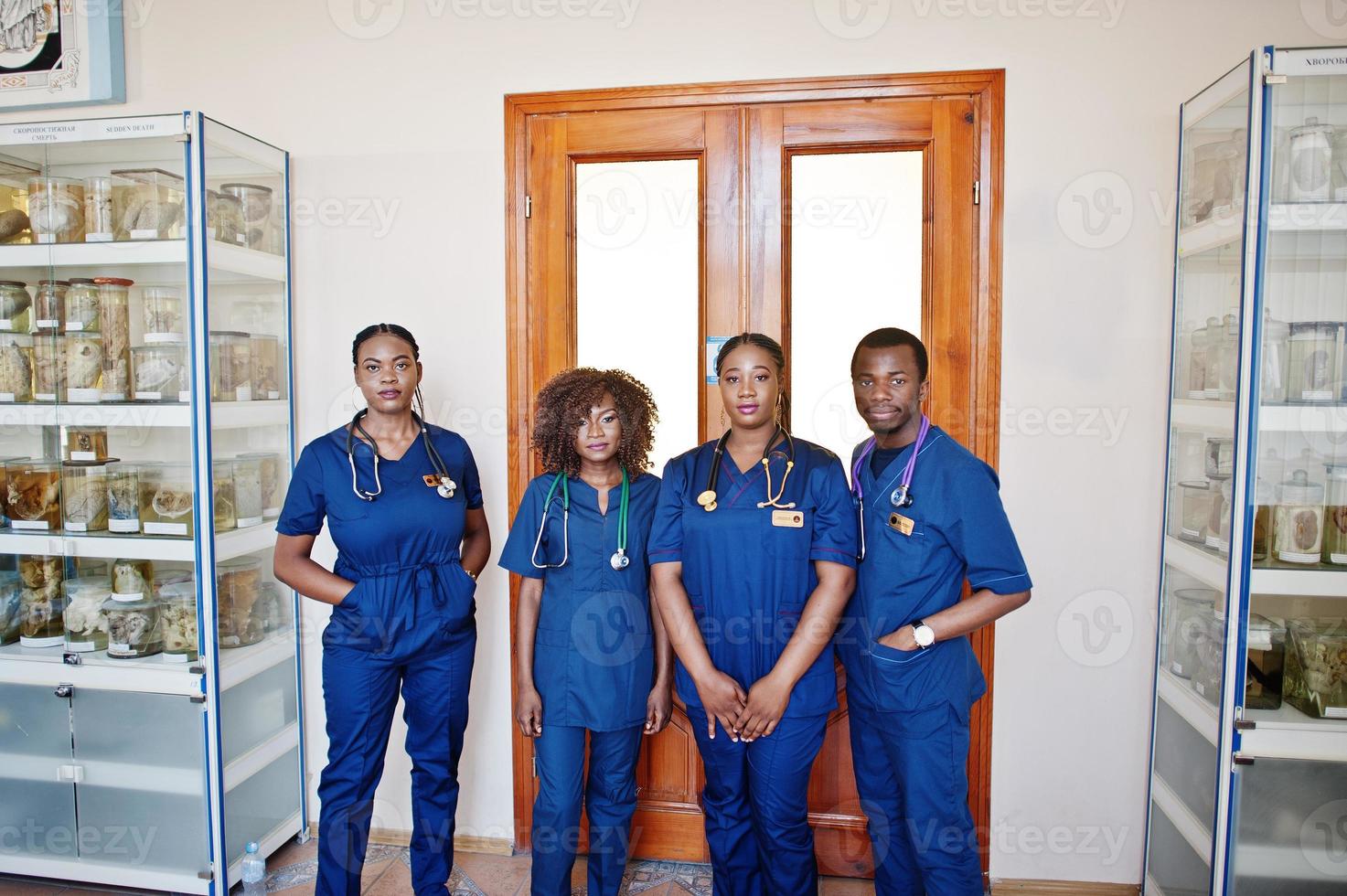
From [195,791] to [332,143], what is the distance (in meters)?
2.03

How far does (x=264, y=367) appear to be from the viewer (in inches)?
102

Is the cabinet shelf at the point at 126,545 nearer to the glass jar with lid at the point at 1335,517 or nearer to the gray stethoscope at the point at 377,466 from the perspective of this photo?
the gray stethoscope at the point at 377,466

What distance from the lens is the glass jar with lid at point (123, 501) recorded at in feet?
7.91

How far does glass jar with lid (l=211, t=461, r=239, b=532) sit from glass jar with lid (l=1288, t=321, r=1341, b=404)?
2.81 meters

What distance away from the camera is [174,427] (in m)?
2.41

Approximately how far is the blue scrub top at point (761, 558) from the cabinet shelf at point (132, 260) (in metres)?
1.53

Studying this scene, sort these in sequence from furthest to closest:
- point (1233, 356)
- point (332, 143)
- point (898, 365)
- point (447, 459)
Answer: point (332, 143) < point (447, 459) < point (1233, 356) < point (898, 365)

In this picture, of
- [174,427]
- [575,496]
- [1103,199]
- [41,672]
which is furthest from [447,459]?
[1103,199]

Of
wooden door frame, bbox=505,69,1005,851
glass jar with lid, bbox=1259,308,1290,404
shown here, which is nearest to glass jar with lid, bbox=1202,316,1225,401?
glass jar with lid, bbox=1259,308,1290,404

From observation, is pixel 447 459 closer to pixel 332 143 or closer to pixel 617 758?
pixel 617 758

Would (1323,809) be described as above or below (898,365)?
below

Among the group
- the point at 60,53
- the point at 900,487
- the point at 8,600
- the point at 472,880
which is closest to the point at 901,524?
the point at 900,487

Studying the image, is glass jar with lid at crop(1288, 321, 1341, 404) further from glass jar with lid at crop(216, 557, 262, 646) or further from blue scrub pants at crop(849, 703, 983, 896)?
glass jar with lid at crop(216, 557, 262, 646)

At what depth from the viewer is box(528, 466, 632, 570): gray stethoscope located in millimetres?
1992
